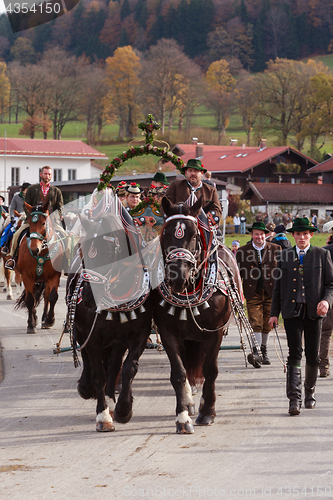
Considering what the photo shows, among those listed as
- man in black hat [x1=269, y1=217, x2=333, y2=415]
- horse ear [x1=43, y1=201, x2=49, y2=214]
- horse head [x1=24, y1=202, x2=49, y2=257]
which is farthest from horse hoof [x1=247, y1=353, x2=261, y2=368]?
horse ear [x1=43, y1=201, x2=49, y2=214]

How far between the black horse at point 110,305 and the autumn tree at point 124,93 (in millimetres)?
71690

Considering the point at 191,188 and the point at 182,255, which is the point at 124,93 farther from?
the point at 182,255

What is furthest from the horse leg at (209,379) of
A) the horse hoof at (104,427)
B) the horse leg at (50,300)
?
the horse leg at (50,300)

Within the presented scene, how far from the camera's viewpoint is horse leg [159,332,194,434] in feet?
18.7

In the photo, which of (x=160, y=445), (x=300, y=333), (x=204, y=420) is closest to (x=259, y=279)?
(x=300, y=333)

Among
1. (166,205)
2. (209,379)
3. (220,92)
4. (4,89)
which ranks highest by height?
(220,92)

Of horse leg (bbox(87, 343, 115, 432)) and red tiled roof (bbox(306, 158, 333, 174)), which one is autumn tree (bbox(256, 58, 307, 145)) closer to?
red tiled roof (bbox(306, 158, 333, 174))

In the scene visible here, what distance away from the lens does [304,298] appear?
6.59m

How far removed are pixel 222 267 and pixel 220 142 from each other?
74.7 metres

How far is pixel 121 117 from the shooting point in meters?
76.9

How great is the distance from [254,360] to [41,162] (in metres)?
50.5

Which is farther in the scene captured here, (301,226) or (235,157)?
(235,157)

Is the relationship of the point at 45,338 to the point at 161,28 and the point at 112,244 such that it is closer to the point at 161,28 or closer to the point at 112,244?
the point at 112,244

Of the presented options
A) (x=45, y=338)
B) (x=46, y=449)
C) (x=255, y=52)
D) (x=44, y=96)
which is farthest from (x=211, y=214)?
(x=255, y=52)
